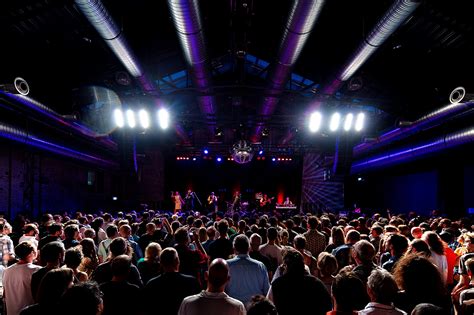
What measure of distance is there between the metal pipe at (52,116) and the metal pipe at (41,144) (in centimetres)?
62

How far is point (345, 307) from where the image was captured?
2441 millimetres

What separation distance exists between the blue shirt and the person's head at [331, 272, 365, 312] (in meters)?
1.37

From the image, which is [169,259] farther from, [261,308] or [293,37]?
[293,37]

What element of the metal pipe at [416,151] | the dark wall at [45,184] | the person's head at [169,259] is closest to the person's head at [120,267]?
the person's head at [169,259]

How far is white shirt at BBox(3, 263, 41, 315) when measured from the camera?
3627mm

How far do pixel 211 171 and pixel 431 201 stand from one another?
1384cm

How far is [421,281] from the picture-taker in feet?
8.82

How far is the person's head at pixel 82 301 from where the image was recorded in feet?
6.98

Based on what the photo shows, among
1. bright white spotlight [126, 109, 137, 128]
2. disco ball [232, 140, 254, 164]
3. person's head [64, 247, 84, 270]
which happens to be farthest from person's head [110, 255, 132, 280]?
disco ball [232, 140, 254, 164]

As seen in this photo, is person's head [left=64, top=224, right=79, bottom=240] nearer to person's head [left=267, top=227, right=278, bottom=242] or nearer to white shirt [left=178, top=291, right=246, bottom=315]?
person's head [left=267, top=227, right=278, bottom=242]

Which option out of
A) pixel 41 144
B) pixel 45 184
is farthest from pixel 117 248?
pixel 45 184

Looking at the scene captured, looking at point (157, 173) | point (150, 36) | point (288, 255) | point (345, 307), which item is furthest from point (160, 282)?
point (157, 173)

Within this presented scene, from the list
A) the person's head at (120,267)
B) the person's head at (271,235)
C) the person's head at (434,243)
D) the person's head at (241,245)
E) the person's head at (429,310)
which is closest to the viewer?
the person's head at (429,310)

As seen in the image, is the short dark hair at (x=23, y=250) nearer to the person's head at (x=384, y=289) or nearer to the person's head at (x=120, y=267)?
the person's head at (x=120, y=267)
